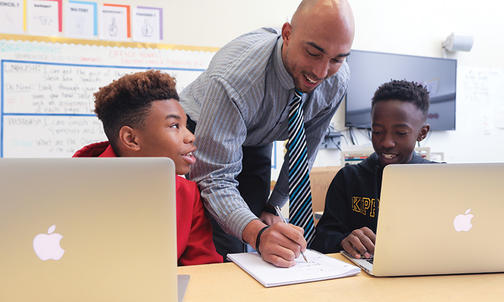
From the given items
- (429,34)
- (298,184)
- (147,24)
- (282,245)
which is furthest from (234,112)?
(429,34)

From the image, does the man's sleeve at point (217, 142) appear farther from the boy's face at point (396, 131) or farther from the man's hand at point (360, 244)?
the boy's face at point (396, 131)

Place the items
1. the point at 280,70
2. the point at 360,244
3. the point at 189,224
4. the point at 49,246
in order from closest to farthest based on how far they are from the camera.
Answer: the point at 49,246, the point at 360,244, the point at 189,224, the point at 280,70

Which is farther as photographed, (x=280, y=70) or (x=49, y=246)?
(x=280, y=70)

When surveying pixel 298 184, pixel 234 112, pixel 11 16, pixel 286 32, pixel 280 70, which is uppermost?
pixel 11 16

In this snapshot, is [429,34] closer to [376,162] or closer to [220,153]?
[376,162]

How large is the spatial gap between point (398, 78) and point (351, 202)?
2.08m

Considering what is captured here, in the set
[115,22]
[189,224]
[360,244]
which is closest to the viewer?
[360,244]

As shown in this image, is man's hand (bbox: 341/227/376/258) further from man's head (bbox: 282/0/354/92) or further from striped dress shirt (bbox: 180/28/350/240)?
man's head (bbox: 282/0/354/92)

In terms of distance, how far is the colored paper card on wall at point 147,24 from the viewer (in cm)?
264

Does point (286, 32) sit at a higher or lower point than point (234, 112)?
higher

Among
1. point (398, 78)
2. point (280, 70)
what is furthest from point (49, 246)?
point (398, 78)

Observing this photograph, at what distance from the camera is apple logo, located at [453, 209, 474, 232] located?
2.60ft

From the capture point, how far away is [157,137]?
Answer: 44.0 inches

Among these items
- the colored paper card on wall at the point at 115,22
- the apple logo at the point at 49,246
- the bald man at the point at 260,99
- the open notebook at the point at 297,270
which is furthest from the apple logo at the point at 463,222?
the colored paper card on wall at the point at 115,22
